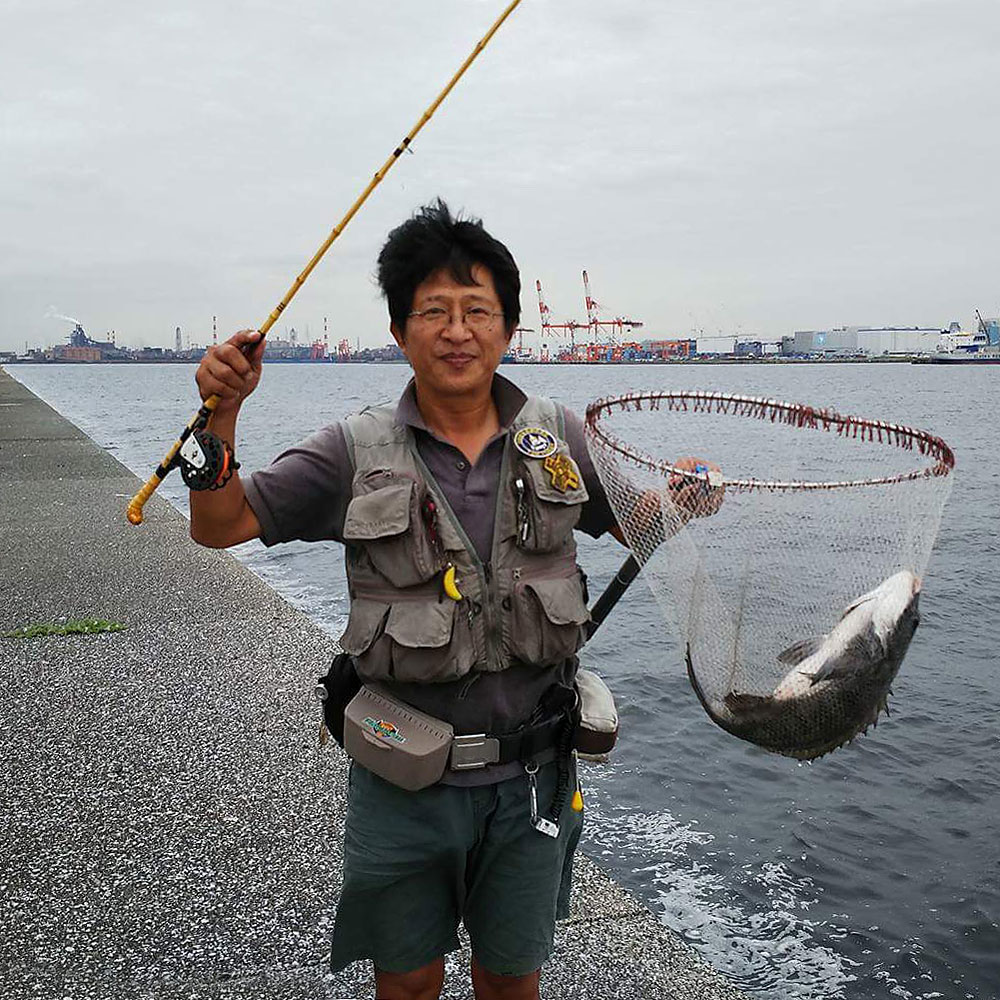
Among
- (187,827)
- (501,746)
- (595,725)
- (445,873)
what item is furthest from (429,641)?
(187,827)

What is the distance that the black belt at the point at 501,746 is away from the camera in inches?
109

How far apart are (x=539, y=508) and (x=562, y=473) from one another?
0.14 meters

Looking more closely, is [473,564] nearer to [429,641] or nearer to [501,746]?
[429,641]

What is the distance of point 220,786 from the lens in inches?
216

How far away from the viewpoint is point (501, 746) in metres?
2.80

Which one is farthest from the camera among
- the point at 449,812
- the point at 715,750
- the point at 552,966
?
→ the point at 715,750

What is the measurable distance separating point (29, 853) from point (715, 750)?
5.35 m

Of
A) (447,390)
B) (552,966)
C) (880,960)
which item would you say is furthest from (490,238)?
(880,960)

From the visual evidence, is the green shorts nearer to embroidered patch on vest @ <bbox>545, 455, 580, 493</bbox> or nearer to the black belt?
the black belt

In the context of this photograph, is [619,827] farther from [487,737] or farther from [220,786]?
[487,737]

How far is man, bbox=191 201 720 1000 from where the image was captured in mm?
2762

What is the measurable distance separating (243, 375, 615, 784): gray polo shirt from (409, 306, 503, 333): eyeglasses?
0.21 m

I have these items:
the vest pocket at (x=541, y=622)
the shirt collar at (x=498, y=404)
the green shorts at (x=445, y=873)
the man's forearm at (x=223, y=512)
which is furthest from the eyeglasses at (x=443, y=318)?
the green shorts at (x=445, y=873)

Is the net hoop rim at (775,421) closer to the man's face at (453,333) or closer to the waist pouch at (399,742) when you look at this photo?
the man's face at (453,333)
